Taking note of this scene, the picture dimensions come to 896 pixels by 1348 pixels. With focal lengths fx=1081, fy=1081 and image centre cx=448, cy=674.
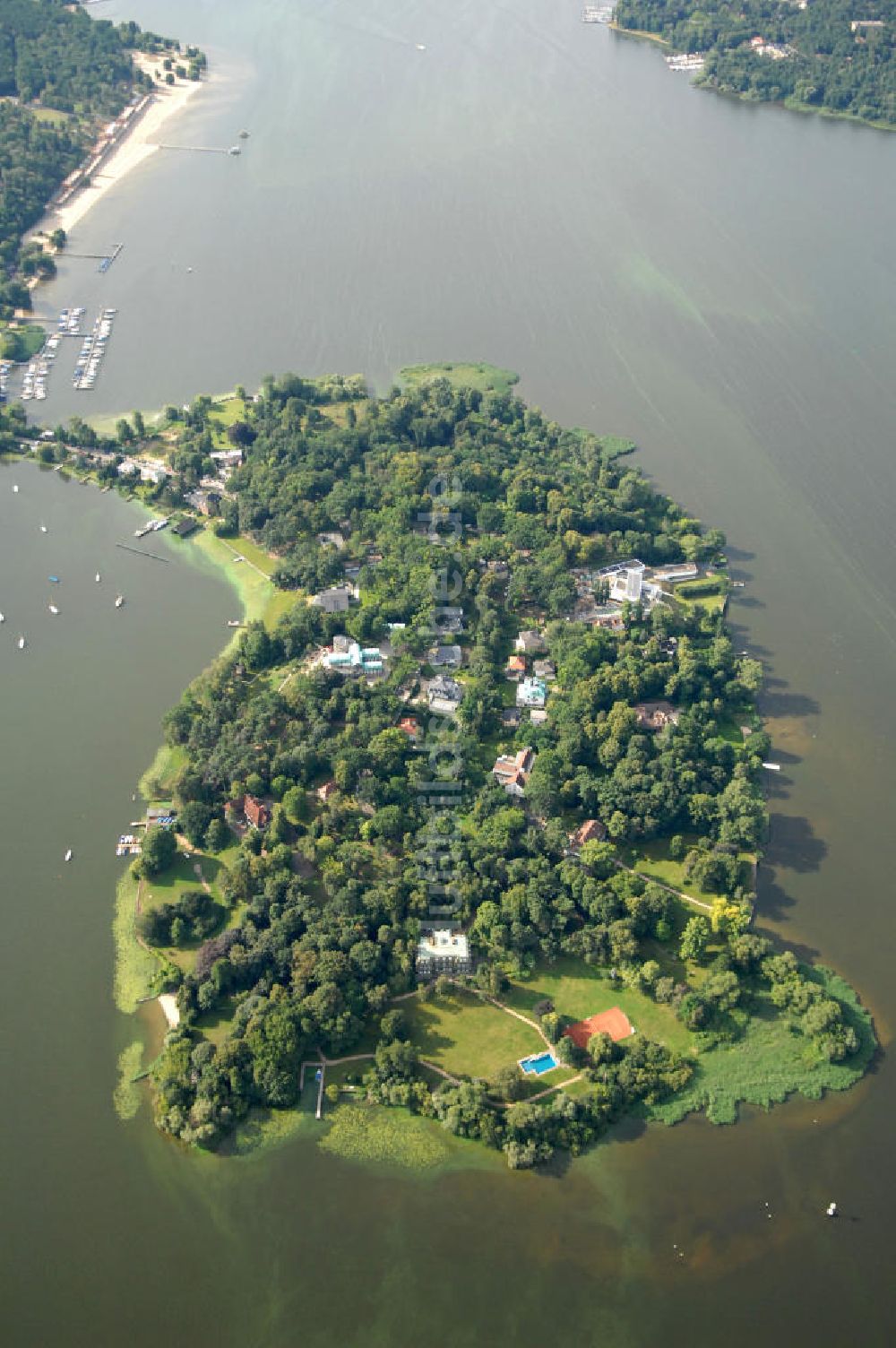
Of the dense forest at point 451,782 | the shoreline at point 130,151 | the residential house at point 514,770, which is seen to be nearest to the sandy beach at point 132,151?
the shoreline at point 130,151

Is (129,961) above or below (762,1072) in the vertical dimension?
below

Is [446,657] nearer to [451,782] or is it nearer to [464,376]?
[451,782]

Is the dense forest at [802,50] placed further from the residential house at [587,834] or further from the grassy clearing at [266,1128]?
the grassy clearing at [266,1128]

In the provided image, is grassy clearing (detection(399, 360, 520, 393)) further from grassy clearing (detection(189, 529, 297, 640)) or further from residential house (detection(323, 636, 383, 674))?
residential house (detection(323, 636, 383, 674))

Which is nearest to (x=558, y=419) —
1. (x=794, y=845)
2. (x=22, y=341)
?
(x=794, y=845)

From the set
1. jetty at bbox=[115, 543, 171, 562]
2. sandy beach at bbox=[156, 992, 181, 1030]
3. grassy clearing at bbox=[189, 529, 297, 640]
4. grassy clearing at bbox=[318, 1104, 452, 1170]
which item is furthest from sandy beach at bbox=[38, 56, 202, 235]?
grassy clearing at bbox=[318, 1104, 452, 1170]

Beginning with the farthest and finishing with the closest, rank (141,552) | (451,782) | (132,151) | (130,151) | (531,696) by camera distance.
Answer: (132,151) < (130,151) < (141,552) < (531,696) < (451,782)
